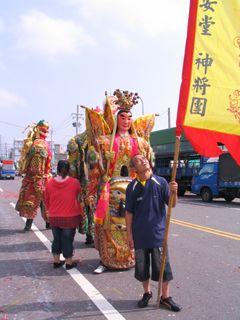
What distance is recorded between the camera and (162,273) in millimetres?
4738

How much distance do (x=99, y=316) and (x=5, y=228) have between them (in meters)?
6.36

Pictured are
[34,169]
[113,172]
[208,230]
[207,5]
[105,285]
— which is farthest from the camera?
[208,230]

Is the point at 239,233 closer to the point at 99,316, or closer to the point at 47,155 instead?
the point at 47,155

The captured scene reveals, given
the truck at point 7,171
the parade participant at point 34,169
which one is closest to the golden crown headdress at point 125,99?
the parade participant at point 34,169

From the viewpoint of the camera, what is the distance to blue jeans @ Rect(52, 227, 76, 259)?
6.45m

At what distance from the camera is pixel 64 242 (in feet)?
21.2

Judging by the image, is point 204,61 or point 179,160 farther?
point 179,160

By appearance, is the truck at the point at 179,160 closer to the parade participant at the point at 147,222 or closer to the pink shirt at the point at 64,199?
the pink shirt at the point at 64,199

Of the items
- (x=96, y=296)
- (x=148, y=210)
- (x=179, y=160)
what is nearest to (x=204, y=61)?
(x=148, y=210)

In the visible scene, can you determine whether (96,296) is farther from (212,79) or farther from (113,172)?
(212,79)

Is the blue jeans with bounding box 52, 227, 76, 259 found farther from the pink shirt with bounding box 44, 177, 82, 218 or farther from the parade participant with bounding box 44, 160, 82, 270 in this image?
the pink shirt with bounding box 44, 177, 82, 218

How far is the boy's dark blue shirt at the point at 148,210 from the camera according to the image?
482 centimetres

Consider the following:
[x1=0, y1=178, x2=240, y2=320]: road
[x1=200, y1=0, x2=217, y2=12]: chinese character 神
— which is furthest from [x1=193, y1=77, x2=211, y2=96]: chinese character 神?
[x1=0, y1=178, x2=240, y2=320]: road

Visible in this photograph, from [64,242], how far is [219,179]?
1451cm
